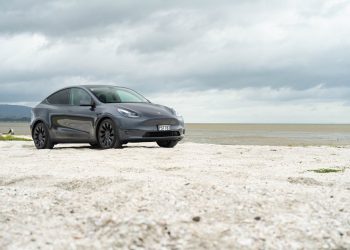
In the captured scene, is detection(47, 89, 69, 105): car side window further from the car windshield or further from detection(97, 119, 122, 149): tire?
detection(97, 119, 122, 149): tire

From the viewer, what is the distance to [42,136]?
15.1m

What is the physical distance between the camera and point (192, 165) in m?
8.93

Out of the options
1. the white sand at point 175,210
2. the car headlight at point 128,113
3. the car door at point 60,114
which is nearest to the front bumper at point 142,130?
the car headlight at point 128,113

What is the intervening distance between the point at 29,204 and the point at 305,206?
2.65 meters

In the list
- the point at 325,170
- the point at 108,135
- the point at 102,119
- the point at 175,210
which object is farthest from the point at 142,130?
the point at 175,210

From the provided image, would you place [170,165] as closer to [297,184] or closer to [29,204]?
[297,184]

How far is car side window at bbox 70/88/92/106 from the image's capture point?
1419 centimetres

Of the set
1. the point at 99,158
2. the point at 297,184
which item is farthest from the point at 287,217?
the point at 99,158

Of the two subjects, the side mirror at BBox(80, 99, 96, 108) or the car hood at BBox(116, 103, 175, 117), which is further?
the side mirror at BBox(80, 99, 96, 108)

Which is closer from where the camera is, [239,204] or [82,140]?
[239,204]

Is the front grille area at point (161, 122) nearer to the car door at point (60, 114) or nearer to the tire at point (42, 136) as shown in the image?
the car door at point (60, 114)

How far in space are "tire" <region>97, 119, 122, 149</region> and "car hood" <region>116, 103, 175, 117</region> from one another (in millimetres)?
523

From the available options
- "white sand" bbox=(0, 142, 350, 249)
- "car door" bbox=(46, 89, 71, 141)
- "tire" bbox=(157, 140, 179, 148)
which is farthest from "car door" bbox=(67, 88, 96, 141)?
"white sand" bbox=(0, 142, 350, 249)

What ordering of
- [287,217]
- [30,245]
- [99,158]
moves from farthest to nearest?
[99,158]
[287,217]
[30,245]
